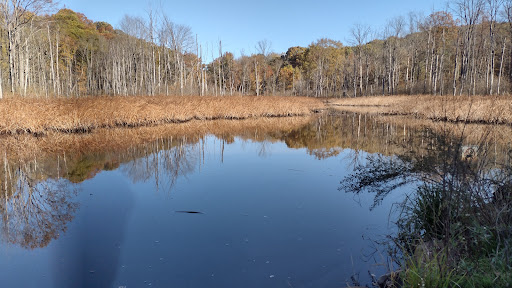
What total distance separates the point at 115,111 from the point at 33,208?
980 centimetres

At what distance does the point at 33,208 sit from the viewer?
456cm

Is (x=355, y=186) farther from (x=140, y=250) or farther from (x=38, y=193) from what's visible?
(x=38, y=193)

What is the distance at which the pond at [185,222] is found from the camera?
296 cm

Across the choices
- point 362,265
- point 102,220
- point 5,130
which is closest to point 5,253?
point 102,220

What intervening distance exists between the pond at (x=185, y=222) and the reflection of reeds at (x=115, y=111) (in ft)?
14.0

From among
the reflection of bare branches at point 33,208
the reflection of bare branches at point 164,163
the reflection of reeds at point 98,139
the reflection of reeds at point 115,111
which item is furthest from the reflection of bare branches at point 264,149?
the reflection of reeds at point 115,111

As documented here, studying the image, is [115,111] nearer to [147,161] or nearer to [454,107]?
[147,161]

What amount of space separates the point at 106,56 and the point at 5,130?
3406cm

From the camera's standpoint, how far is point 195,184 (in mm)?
5969

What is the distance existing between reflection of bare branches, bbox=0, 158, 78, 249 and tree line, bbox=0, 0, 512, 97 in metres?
14.4

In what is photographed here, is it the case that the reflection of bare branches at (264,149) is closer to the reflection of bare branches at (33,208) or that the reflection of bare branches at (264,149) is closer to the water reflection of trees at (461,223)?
the water reflection of trees at (461,223)

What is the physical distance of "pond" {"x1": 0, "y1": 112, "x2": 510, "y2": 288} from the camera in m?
2.96

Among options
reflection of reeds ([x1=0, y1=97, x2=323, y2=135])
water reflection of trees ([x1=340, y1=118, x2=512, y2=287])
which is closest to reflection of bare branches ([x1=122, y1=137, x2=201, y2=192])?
water reflection of trees ([x1=340, y1=118, x2=512, y2=287])

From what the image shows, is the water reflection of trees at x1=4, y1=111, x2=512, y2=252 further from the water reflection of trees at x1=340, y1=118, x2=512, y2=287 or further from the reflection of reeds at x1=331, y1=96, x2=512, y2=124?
the reflection of reeds at x1=331, y1=96, x2=512, y2=124
